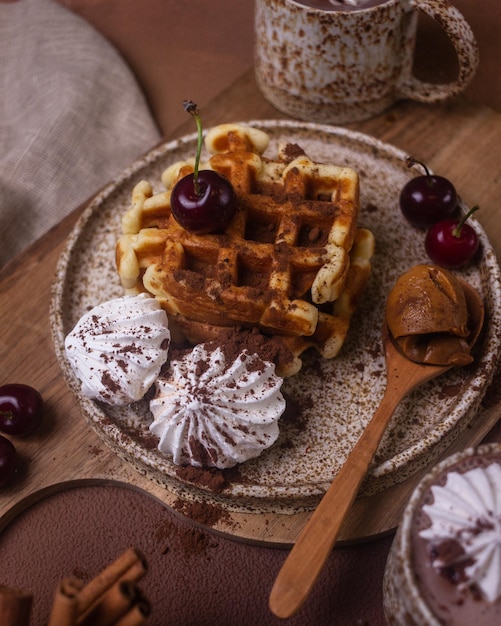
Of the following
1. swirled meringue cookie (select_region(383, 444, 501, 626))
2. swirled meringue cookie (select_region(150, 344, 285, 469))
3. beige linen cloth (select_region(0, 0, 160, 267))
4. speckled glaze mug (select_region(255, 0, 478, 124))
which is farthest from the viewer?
beige linen cloth (select_region(0, 0, 160, 267))

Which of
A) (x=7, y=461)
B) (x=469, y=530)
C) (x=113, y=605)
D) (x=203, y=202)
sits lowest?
(x=7, y=461)

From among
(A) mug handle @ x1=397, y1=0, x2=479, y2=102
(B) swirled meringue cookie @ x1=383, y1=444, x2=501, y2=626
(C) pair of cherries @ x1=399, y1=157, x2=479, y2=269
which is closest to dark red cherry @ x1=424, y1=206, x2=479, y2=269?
(C) pair of cherries @ x1=399, y1=157, x2=479, y2=269

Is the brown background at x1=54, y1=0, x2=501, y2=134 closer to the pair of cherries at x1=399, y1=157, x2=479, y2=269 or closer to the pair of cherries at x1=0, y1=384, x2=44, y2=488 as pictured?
the pair of cherries at x1=399, y1=157, x2=479, y2=269

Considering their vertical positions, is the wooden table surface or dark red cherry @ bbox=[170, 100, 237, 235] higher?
dark red cherry @ bbox=[170, 100, 237, 235]

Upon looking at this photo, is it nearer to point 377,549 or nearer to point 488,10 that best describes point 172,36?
point 488,10

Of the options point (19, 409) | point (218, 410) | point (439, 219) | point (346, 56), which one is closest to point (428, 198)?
point (439, 219)

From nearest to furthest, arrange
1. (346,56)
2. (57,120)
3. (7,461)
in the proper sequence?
1. (7,461)
2. (346,56)
3. (57,120)

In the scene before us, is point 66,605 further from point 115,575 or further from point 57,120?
point 57,120
